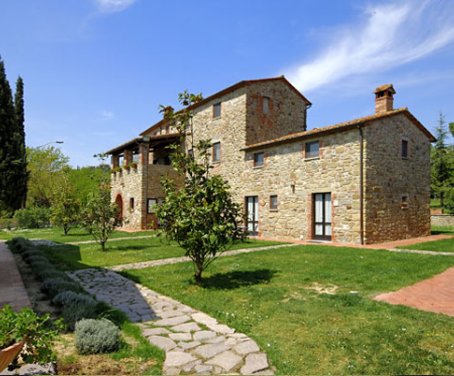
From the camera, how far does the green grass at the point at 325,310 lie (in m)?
4.09

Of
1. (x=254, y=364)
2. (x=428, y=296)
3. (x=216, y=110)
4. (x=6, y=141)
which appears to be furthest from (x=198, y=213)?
(x=216, y=110)

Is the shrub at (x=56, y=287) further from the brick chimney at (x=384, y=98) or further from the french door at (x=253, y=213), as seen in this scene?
the brick chimney at (x=384, y=98)

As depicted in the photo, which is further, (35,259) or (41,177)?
(41,177)

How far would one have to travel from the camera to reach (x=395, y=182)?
16109mm

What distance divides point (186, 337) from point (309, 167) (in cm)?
1281

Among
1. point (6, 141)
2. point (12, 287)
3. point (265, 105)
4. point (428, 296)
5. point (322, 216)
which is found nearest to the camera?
point (428, 296)

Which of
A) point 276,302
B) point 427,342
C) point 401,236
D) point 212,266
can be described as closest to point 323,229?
point 401,236

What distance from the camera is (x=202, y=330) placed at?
514 centimetres

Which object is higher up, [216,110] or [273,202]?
[216,110]

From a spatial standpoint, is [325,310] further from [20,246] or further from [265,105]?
[265,105]

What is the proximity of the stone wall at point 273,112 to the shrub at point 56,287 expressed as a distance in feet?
49.1

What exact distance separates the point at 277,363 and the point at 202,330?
4.84 ft

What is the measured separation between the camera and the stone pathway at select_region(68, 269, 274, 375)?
3.96 metres

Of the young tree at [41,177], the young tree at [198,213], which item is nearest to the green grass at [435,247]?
the young tree at [198,213]
